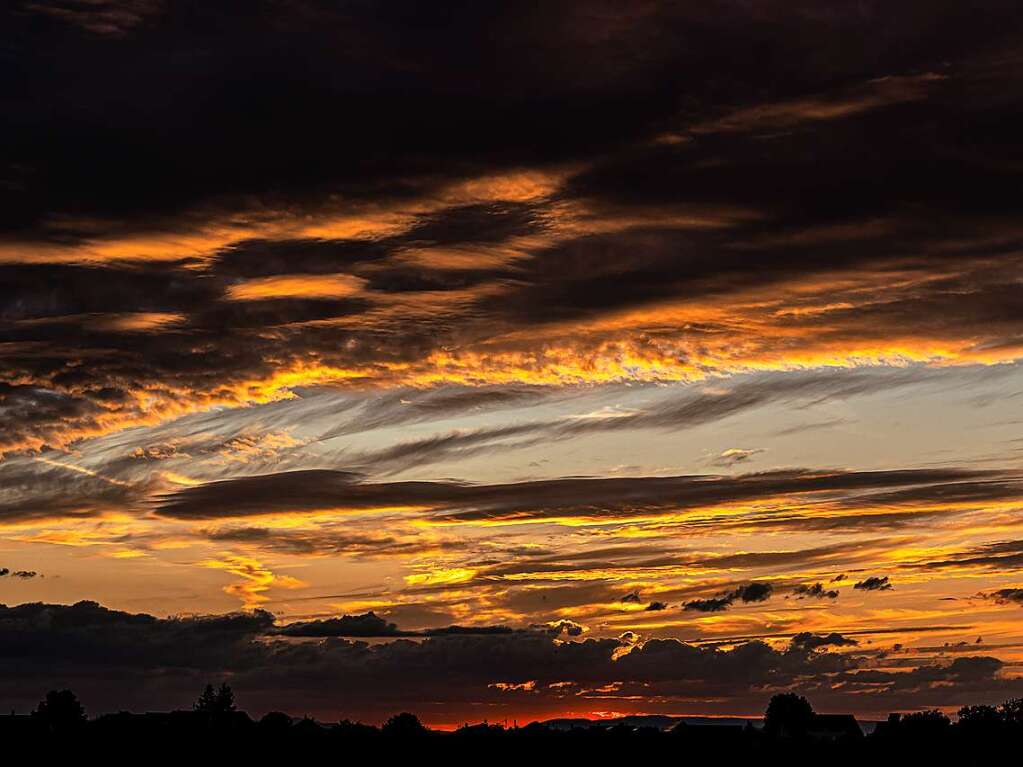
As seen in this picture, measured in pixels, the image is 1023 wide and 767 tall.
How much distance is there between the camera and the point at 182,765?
197875 millimetres

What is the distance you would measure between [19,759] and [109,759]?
12.8 meters

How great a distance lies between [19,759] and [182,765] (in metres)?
20.5

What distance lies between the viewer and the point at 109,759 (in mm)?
199375

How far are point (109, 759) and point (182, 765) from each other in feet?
33.2

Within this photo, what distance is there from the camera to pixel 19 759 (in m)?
191
